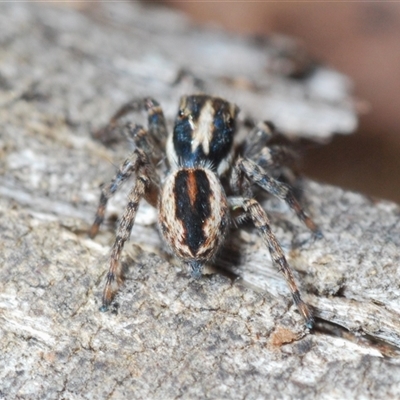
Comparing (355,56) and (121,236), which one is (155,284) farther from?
(355,56)

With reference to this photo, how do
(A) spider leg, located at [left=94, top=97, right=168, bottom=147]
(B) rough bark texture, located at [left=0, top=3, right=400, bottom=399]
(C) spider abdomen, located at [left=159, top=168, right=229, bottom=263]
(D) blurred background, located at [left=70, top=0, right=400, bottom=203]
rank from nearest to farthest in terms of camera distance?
(B) rough bark texture, located at [left=0, top=3, right=400, bottom=399] → (C) spider abdomen, located at [left=159, top=168, right=229, bottom=263] → (A) spider leg, located at [left=94, top=97, right=168, bottom=147] → (D) blurred background, located at [left=70, top=0, right=400, bottom=203]

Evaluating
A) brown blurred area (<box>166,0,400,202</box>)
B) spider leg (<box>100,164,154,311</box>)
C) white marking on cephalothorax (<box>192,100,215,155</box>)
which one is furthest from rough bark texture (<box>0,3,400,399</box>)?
brown blurred area (<box>166,0,400,202</box>)

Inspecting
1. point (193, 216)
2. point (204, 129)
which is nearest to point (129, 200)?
point (193, 216)

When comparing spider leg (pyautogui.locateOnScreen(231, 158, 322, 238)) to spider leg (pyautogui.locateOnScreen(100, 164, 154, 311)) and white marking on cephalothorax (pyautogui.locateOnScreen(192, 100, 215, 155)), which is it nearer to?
white marking on cephalothorax (pyautogui.locateOnScreen(192, 100, 215, 155))

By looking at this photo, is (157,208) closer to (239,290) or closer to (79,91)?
(239,290)

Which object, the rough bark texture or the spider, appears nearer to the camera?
the rough bark texture
